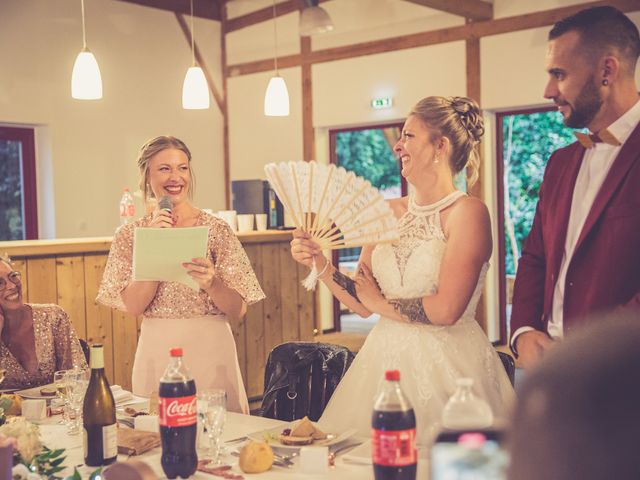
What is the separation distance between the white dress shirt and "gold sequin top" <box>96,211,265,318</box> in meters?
1.31

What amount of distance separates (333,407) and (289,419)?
A: 0.18 meters

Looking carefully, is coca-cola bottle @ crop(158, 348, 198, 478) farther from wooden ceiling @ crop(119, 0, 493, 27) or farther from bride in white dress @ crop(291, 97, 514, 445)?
wooden ceiling @ crop(119, 0, 493, 27)

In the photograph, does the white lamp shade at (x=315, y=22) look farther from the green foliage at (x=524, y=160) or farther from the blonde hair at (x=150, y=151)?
the blonde hair at (x=150, y=151)

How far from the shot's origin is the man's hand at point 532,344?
6.49ft

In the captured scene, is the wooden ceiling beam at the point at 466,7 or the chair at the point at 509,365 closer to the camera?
the chair at the point at 509,365

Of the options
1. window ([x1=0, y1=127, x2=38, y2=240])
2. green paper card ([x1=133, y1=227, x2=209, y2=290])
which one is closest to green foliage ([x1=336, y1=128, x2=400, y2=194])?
window ([x1=0, y1=127, x2=38, y2=240])

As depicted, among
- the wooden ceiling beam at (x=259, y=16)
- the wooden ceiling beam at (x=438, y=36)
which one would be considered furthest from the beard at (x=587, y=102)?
the wooden ceiling beam at (x=259, y=16)

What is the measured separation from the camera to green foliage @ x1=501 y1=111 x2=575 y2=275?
24.6ft

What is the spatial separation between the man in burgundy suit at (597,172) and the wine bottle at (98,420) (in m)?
0.99

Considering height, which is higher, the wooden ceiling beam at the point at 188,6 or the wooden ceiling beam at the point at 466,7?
the wooden ceiling beam at the point at 188,6

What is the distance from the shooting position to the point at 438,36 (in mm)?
7828

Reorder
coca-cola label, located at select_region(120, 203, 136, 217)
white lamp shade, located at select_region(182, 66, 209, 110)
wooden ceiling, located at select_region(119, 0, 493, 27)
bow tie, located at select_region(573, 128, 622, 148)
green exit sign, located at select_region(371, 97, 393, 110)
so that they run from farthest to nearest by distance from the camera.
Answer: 1. wooden ceiling, located at select_region(119, 0, 493, 27)
2. green exit sign, located at select_region(371, 97, 393, 110)
3. coca-cola label, located at select_region(120, 203, 136, 217)
4. white lamp shade, located at select_region(182, 66, 209, 110)
5. bow tie, located at select_region(573, 128, 622, 148)

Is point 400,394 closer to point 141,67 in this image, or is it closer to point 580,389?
point 580,389

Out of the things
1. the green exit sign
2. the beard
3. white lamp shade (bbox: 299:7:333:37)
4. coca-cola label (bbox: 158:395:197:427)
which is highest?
white lamp shade (bbox: 299:7:333:37)
